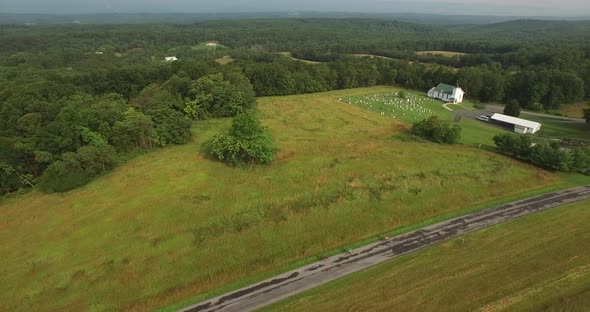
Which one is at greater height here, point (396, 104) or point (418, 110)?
point (396, 104)

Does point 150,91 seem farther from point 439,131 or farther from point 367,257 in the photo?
point 367,257

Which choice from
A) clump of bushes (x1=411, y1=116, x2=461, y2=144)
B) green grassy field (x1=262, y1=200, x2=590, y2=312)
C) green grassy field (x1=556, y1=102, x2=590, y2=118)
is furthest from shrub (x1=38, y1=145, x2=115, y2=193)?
green grassy field (x1=556, y1=102, x2=590, y2=118)

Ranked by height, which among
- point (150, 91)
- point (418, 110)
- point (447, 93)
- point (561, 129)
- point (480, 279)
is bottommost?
point (480, 279)

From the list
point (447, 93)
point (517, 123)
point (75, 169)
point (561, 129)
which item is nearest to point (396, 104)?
point (447, 93)

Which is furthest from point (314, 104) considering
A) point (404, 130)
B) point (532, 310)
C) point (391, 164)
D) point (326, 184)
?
point (532, 310)

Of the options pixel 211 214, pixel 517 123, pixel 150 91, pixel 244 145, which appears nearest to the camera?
pixel 211 214

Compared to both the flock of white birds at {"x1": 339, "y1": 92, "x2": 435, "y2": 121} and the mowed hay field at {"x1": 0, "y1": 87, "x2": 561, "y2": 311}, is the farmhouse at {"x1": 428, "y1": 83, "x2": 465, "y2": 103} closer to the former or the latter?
the flock of white birds at {"x1": 339, "y1": 92, "x2": 435, "y2": 121}

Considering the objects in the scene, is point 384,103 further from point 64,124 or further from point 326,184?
point 64,124

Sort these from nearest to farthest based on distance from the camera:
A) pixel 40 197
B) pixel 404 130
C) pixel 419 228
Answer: pixel 419 228, pixel 40 197, pixel 404 130
